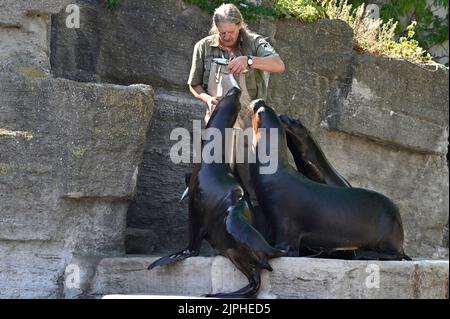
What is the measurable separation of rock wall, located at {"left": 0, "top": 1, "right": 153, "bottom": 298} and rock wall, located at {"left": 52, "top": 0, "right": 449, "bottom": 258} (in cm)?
67

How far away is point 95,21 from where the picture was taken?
752 centimetres

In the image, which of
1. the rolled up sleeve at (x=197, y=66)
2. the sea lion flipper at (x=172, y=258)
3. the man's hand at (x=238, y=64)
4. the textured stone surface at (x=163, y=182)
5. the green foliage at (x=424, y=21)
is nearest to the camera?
the sea lion flipper at (x=172, y=258)

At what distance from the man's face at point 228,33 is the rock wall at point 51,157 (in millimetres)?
633

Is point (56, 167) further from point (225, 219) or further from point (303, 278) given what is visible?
point (303, 278)

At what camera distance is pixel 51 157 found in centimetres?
626

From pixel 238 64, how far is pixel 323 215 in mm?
1088

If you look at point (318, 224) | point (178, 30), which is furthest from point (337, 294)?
point (178, 30)

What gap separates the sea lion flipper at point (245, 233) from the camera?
5.66 meters

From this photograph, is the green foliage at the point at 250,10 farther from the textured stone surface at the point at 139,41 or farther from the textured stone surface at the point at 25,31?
the textured stone surface at the point at 25,31

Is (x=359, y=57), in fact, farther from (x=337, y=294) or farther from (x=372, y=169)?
(x=337, y=294)

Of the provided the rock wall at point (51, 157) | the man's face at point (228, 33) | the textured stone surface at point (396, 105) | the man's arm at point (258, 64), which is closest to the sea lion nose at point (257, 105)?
the man's arm at point (258, 64)

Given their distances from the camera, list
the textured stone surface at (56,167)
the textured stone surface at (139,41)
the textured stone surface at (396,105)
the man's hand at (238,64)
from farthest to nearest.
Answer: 1. the textured stone surface at (396,105)
2. the textured stone surface at (139,41)
3. the textured stone surface at (56,167)
4. the man's hand at (238,64)

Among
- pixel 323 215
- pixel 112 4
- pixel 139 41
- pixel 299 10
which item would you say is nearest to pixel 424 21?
pixel 299 10
